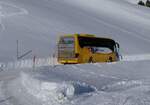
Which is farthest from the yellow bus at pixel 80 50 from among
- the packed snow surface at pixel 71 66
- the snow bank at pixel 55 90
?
the snow bank at pixel 55 90

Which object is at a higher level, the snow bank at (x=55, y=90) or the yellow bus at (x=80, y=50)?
the yellow bus at (x=80, y=50)

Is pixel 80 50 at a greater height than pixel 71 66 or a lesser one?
greater

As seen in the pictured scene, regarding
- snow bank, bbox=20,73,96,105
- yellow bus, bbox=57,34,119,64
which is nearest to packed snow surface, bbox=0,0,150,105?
snow bank, bbox=20,73,96,105

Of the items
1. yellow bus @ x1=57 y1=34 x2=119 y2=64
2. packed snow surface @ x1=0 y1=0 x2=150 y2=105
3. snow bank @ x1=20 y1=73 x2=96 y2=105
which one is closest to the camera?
snow bank @ x1=20 y1=73 x2=96 y2=105

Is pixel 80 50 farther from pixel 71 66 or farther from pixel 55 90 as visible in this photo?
pixel 55 90

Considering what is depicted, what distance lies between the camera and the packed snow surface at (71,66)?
1476cm

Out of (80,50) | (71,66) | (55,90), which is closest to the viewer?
(55,90)

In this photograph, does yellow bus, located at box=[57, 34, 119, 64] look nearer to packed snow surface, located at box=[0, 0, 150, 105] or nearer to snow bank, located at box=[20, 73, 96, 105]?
packed snow surface, located at box=[0, 0, 150, 105]

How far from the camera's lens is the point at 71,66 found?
25.1 m

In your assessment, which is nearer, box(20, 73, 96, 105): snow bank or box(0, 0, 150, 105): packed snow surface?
box(20, 73, 96, 105): snow bank

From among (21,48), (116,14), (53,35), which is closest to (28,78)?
(21,48)

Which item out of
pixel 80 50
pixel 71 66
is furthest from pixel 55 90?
pixel 80 50

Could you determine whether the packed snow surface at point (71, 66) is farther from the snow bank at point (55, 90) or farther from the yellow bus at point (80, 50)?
the yellow bus at point (80, 50)

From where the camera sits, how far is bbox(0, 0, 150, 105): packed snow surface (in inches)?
581
